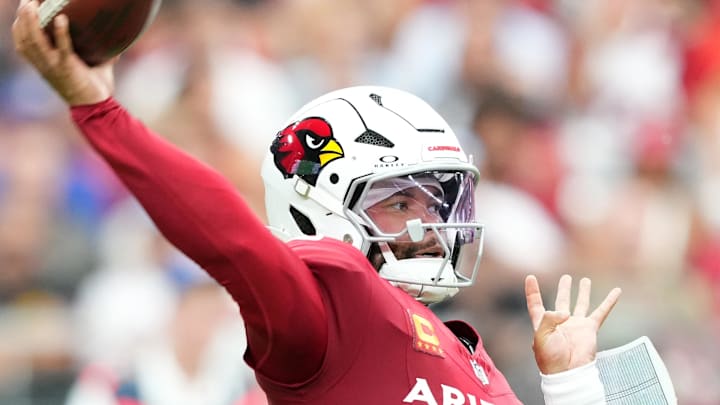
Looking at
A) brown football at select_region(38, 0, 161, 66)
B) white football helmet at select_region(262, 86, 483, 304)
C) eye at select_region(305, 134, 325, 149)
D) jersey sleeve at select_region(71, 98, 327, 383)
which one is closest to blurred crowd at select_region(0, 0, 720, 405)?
white football helmet at select_region(262, 86, 483, 304)

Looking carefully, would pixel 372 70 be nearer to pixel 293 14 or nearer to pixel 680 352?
pixel 293 14

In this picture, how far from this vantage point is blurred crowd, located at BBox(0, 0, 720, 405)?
512 centimetres

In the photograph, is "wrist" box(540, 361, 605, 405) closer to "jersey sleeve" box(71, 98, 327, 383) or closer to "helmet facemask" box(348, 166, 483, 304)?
"helmet facemask" box(348, 166, 483, 304)

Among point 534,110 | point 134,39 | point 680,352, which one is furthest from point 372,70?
point 134,39

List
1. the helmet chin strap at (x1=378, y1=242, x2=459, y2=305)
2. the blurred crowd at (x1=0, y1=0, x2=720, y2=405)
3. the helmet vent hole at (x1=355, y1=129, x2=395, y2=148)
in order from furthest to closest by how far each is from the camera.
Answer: the blurred crowd at (x1=0, y1=0, x2=720, y2=405), the helmet vent hole at (x1=355, y1=129, x2=395, y2=148), the helmet chin strap at (x1=378, y1=242, x2=459, y2=305)

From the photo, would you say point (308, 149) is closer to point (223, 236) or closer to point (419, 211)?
point (419, 211)

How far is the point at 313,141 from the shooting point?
3066mm

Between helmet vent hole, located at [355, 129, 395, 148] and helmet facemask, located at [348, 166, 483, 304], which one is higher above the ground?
helmet vent hole, located at [355, 129, 395, 148]

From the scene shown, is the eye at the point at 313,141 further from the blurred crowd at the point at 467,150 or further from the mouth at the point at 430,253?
the blurred crowd at the point at 467,150

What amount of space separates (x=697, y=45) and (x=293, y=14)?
2632mm

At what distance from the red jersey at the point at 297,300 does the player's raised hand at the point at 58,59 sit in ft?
0.10

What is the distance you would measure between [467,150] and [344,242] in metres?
3.42

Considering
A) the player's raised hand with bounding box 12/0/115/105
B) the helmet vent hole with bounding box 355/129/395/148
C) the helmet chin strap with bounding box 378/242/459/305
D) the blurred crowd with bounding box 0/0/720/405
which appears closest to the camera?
the player's raised hand with bounding box 12/0/115/105

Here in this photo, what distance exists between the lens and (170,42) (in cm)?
578
